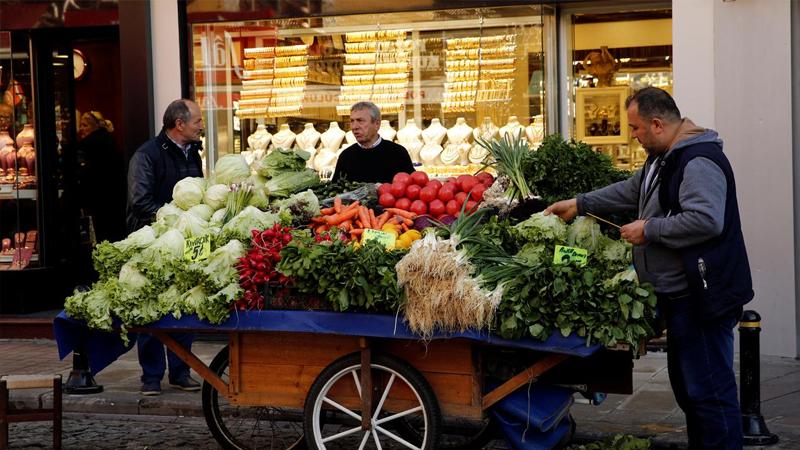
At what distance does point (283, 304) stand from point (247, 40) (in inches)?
224

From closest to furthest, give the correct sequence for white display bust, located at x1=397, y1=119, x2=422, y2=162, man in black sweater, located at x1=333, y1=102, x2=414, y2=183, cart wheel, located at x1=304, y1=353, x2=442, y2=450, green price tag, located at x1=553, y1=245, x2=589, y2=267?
green price tag, located at x1=553, y1=245, x2=589, y2=267
cart wheel, located at x1=304, y1=353, x2=442, y2=450
man in black sweater, located at x1=333, y1=102, x2=414, y2=183
white display bust, located at x1=397, y1=119, x2=422, y2=162

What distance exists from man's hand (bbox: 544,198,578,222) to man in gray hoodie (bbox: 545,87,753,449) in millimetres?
463

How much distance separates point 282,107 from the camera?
11430mm

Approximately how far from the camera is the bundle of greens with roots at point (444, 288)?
579 centimetres

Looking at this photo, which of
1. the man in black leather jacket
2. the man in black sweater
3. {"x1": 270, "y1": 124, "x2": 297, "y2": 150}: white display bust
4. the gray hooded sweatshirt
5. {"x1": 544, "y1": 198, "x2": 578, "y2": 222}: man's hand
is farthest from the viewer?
{"x1": 270, "y1": 124, "x2": 297, "y2": 150}: white display bust

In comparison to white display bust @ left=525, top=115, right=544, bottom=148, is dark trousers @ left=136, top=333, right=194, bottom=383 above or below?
below

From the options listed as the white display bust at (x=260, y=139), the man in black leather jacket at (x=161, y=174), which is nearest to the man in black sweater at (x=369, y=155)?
the man in black leather jacket at (x=161, y=174)

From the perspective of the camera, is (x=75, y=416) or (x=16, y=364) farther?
(x=16, y=364)

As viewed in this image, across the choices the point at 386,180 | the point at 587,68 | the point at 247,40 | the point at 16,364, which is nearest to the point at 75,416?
the point at 16,364

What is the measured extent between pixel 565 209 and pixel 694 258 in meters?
0.86

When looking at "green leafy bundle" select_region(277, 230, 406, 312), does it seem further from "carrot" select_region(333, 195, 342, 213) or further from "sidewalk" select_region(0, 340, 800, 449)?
"sidewalk" select_region(0, 340, 800, 449)

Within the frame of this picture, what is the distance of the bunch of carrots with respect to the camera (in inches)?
268

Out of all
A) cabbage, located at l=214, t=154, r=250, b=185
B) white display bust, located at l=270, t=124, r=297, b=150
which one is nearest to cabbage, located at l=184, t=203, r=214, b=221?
cabbage, located at l=214, t=154, r=250, b=185

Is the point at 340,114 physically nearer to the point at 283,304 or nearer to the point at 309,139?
the point at 309,139
